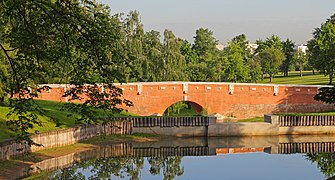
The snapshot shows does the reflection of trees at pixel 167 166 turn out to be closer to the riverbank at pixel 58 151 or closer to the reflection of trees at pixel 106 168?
the reflection of trees at pixel 106 168

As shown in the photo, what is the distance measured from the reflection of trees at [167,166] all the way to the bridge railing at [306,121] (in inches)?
470

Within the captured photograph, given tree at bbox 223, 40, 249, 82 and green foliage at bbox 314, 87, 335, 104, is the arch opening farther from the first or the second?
green foliage at bbox 314, 87, 335, 104

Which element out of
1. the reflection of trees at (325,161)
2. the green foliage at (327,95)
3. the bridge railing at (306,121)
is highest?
the green foliage at (327,95)

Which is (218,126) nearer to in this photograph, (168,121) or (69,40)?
(168,121)

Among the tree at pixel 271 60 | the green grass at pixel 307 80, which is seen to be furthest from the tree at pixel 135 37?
the tree at pixel 271 60

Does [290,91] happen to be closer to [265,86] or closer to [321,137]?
[265,86]

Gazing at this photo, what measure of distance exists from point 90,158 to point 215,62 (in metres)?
55.4

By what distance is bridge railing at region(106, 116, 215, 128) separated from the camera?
119 ft

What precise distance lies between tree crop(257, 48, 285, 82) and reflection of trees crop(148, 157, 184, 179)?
7371 cm

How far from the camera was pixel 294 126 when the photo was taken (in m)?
37.7

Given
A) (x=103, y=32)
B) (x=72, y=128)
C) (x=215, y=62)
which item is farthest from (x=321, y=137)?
(x=215, y=62)

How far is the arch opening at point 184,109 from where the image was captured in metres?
54.9

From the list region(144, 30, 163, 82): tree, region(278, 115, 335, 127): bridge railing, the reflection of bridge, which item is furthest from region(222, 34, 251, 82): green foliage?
region(278, 115, 335, 127): bridge railing

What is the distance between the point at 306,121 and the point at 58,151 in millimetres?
18039
